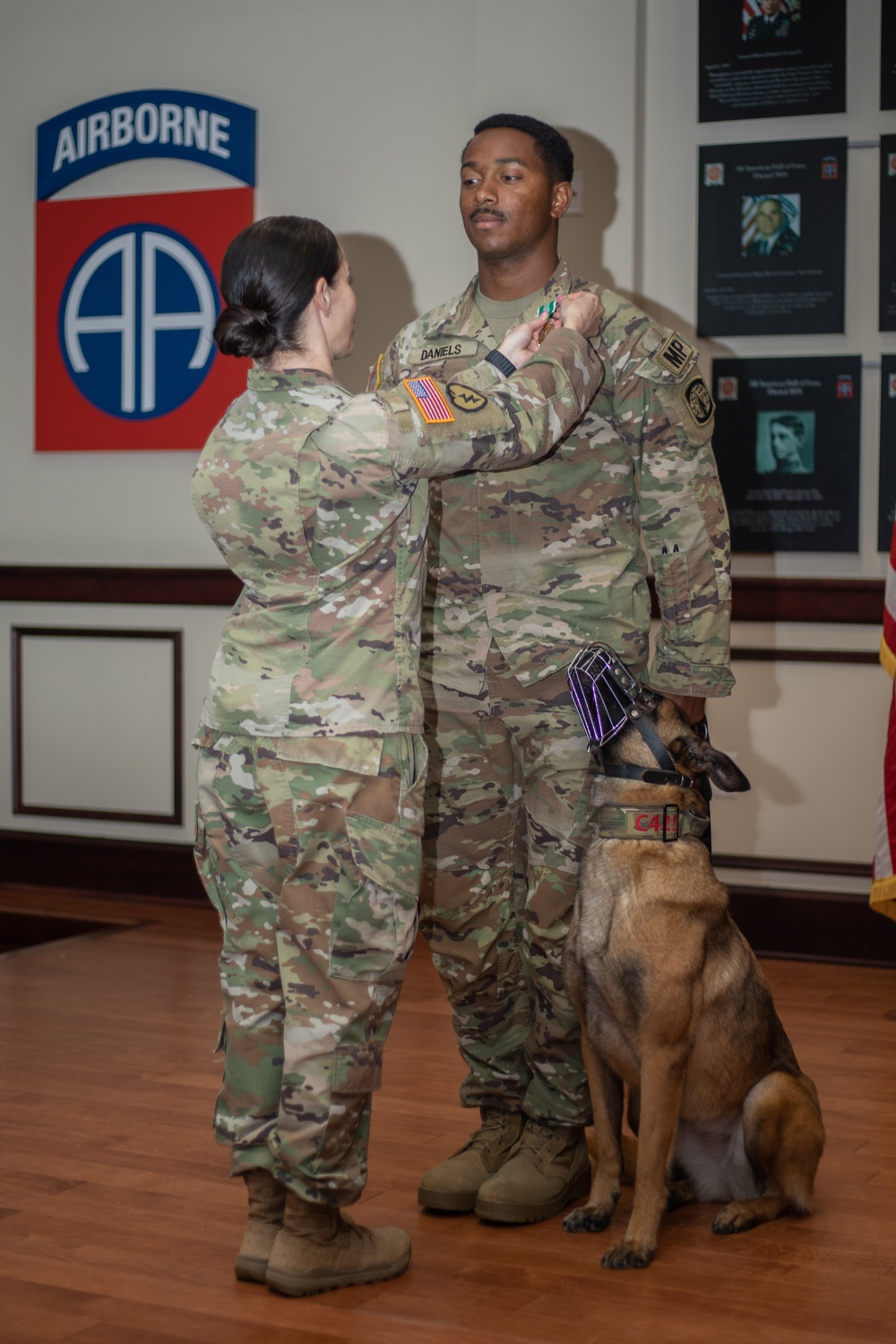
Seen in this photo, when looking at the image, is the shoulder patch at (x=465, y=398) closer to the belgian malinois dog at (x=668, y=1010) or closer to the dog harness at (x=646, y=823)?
the belgian malinois dog at (x=668, y=1010)

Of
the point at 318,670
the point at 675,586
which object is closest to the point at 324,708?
the point at 318,670

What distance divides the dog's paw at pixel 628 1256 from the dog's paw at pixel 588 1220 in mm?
119

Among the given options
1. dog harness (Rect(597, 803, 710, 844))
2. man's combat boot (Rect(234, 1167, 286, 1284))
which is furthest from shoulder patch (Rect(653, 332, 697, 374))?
man's combat boot (Rect(234, 1167, 286, 1284))

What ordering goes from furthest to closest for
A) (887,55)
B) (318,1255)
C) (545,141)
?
(887,55)
(545,141)
(318,1255)

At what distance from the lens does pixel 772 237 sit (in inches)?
164

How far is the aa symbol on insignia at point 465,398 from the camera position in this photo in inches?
73.3

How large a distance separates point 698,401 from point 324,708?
2.79 ft

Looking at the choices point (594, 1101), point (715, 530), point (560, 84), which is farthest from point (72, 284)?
point (594, 1101)

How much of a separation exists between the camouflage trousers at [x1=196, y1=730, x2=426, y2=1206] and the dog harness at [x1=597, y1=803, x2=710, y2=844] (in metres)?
0.38

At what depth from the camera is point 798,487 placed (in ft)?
13.8

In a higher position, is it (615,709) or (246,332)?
(246,332)

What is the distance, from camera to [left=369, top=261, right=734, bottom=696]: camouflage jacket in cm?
231

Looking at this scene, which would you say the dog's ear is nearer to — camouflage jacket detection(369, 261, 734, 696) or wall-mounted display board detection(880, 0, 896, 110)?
camouflage jacket detection(369, 261, 734, 696)

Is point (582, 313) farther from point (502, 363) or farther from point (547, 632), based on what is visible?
point (547, 632)
